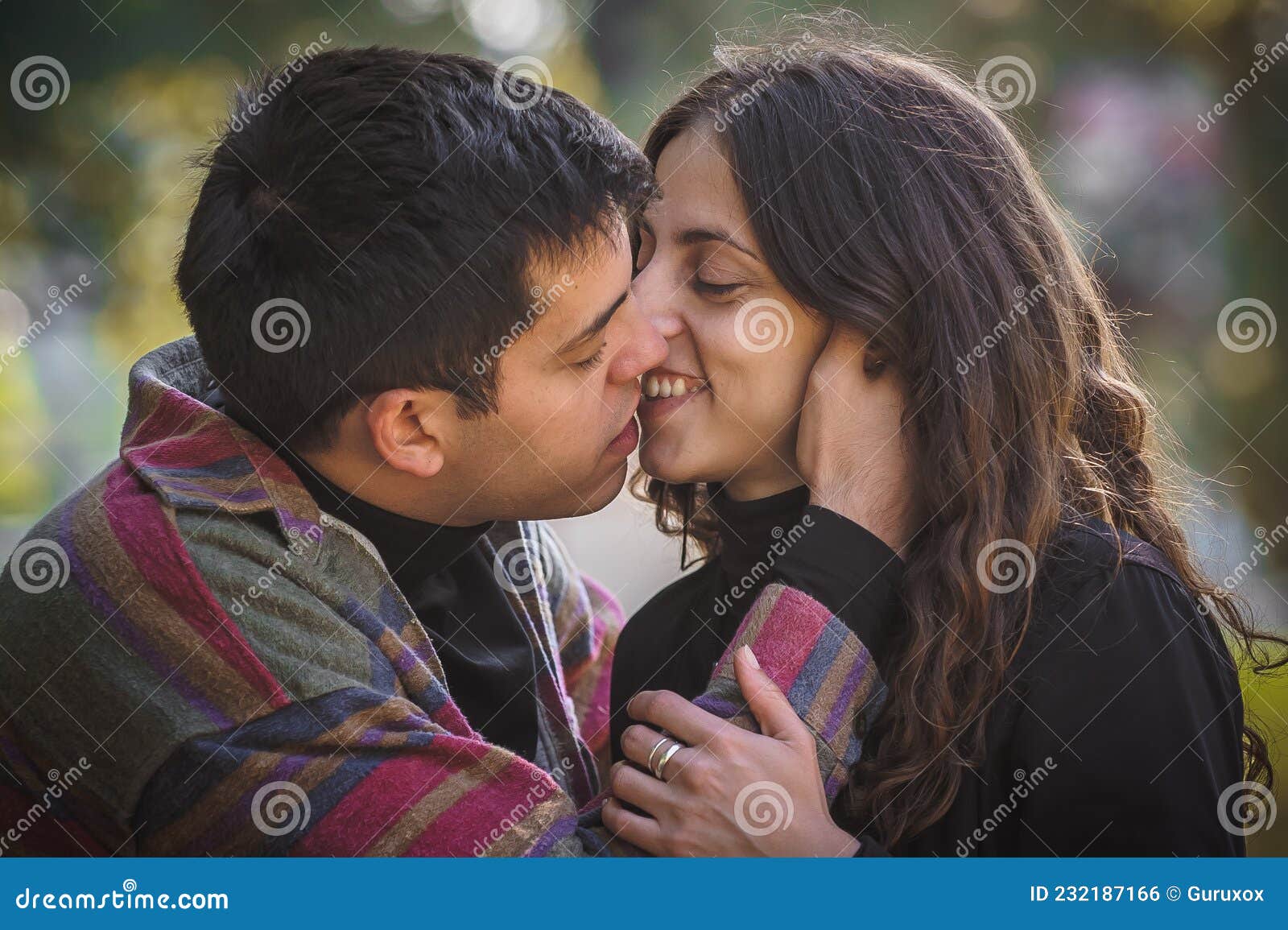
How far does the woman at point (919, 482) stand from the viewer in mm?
1656

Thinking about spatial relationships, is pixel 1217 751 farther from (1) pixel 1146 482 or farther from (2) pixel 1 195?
(2) pixel 1 195

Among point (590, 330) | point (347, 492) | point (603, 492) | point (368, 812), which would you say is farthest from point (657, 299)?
point (368, 812)

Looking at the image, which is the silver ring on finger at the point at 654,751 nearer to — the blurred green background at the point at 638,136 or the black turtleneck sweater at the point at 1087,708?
the black turtleneck sweater at the point at 1087,708

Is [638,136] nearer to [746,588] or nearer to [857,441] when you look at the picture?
[746,588]

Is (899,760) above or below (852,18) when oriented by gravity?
Result: below

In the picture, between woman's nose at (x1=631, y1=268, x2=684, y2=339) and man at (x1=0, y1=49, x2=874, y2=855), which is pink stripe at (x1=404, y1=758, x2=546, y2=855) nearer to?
man at (x1=0, y1=49, x2=874, y2=855)

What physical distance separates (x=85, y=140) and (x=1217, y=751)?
593cm

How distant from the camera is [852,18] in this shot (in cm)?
237

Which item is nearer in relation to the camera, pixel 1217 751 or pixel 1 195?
pixel 1217 751

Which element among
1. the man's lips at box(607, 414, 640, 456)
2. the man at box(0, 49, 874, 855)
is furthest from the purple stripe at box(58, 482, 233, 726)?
the man's lips at box(607, 414, 640, 456)

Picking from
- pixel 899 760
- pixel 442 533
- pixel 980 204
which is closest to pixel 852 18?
pixel 980 204

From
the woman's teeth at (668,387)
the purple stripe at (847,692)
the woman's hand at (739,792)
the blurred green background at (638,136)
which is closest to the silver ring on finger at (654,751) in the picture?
the woman's hand at (739,792)

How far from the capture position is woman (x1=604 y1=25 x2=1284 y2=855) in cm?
166

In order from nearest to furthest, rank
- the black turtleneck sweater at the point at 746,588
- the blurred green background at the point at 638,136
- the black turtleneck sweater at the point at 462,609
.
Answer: the black turtleneck sweater at the point at 746,588 < the black turtleneck sweater at the point at 462,609 < the blurred green background at the point at 638,136
